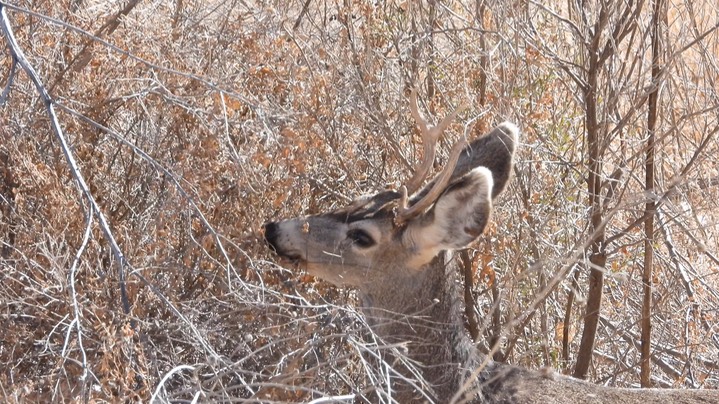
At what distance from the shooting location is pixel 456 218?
4.99 m

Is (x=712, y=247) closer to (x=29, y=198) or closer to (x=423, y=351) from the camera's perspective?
(x=423, y=351)

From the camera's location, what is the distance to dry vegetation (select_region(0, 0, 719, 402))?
5406 millimetres

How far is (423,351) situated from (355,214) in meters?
0.72

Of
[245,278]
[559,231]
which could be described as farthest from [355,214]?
[559,231]

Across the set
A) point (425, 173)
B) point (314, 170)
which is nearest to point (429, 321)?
point (425, 173)

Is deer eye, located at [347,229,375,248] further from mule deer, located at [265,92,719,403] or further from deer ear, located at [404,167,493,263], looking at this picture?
deer ear, located at [404,167,493,263]

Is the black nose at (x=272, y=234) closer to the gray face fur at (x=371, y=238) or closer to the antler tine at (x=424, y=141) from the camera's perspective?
the gray face fur at (x=371, y=238)

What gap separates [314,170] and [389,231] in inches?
41.4

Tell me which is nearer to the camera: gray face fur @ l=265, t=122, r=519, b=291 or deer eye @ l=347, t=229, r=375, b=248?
gray face fur @ l=265, t=122, r=519, b=291

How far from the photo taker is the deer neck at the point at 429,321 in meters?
5.12

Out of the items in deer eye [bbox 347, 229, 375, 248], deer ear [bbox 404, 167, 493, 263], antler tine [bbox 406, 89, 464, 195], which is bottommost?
deer eye [bbox 347, 229, 375, 248]

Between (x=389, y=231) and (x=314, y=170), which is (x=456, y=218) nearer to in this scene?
(x=389, y=231)

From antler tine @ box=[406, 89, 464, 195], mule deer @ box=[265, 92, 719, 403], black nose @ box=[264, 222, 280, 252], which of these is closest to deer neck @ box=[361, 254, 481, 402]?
mule deer @ box=[265, 92, 719, 403]

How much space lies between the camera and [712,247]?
718cm
